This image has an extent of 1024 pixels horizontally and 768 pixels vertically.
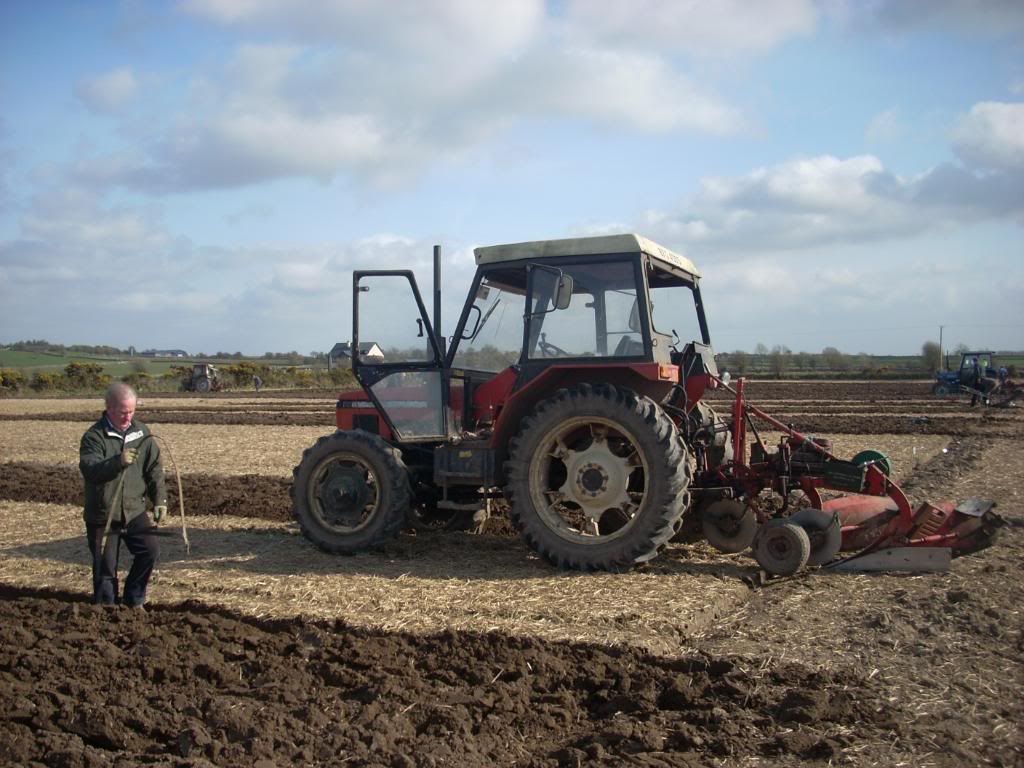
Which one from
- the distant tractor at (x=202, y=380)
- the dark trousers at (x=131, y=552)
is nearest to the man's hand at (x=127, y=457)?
the dark trousers at (x=131, y=552)

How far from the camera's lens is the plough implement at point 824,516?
20.8 ft

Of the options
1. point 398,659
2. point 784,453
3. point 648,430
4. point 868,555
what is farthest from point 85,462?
point 868,555

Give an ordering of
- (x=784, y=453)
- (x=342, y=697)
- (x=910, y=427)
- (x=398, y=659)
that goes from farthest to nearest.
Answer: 1. (x=910, y=427)
2. (x=784, y=453)
3. (x=398, y=659)
4. (x=342, y=697)

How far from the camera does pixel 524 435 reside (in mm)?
6680

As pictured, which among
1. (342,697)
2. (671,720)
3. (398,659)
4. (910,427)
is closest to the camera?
(671,720)

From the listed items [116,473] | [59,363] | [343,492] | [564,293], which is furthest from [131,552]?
[59,363]

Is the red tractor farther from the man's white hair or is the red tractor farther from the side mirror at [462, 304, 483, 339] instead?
the man's white hair

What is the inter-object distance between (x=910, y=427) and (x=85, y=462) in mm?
17887

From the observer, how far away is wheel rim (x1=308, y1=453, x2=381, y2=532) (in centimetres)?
729

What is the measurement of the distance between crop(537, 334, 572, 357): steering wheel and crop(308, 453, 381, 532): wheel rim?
164 cm

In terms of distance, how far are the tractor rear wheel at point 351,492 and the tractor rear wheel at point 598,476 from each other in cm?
99

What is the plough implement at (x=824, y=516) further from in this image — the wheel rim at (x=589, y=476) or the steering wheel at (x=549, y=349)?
the steering wheel at (x=549, y=349)

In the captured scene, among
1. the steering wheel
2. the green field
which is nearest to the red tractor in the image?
the steering wheel

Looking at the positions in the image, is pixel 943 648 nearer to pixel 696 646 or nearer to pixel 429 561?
pixel 696 646
